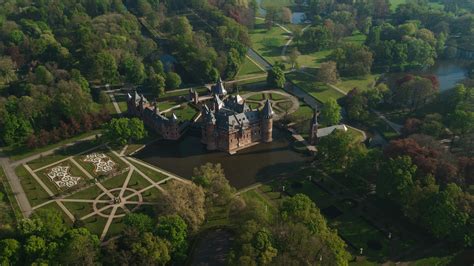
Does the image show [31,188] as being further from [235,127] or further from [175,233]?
[235,127]

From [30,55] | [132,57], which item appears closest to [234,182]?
[132,57]

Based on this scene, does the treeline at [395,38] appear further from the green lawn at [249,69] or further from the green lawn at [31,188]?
the green lawn at [31,188]

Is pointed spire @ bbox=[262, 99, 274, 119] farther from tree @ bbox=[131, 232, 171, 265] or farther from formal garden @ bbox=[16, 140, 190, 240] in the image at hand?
tree @ bbox=[131, 232, 171, 265]

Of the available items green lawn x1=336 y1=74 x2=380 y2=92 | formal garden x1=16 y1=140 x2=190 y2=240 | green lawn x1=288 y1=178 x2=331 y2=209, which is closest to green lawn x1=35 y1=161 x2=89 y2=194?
formal garden x1=16 y1=140 x2=190 y2=240

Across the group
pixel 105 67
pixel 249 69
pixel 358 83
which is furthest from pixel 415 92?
pixel 105 67

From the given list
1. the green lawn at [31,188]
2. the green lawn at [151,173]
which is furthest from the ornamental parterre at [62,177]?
the green lawn at [151,173]

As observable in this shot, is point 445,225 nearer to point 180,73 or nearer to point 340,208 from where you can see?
point 340,208
